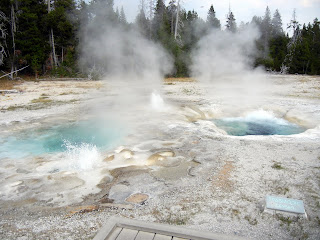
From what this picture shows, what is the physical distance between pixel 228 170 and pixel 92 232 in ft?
7.07

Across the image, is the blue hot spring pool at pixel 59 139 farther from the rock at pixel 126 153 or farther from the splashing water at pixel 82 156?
the rock at pixel 126 153

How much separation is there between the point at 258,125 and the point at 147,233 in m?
5.63

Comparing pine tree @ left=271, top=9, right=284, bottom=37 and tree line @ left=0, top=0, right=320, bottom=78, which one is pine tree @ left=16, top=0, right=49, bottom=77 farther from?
pine tree @ left=271, top=9, right=284, bottom=37

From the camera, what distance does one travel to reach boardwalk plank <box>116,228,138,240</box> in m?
2.03

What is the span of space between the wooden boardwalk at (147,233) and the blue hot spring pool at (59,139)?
296 centimetres

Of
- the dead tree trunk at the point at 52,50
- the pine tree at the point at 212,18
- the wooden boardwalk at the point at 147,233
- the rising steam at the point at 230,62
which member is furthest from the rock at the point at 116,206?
the pine tree at the point at 212,18

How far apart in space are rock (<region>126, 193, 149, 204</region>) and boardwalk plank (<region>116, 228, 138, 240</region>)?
44.4 inches

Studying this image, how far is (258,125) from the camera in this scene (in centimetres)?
701

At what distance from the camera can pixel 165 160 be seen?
4.41 metres

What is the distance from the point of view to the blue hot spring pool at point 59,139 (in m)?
5.03

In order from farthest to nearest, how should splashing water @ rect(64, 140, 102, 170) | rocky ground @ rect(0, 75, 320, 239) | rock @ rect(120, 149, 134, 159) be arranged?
rock @ rect(120, 149, 134, 159) < splashing water @ rect(64, 140, 102, 170) < rocky ground @ rect(0, 75, 320, 239)

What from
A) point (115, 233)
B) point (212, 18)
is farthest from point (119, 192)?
point (212, 18)

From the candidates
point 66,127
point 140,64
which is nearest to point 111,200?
point 66,127

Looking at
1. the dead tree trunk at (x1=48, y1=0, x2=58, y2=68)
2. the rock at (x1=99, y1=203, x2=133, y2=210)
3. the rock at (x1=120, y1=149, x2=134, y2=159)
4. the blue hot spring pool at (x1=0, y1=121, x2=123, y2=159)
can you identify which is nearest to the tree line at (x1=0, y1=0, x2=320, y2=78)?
the dead tree trunk at (x1=48, y1=0, x2=58, y2=68)
